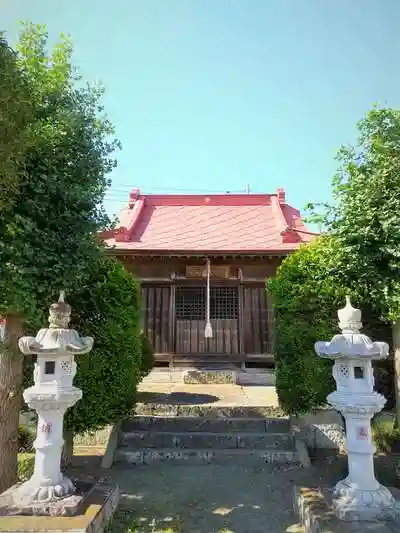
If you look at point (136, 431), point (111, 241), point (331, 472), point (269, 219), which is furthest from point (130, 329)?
point (269, 219)

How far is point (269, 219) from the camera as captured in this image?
1498cm

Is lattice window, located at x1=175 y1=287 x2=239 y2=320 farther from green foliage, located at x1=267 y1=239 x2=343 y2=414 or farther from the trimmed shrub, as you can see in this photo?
the trimmed shrub

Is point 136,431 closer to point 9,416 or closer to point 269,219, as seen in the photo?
point 9,416

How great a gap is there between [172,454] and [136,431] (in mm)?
883

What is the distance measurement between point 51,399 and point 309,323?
4.39m

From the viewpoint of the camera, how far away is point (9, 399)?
480 centimetres

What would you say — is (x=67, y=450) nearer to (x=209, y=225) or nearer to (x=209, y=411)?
(x=209, y=411)

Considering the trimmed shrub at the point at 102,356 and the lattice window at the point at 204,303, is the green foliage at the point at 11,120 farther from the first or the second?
the lattice window at the point at 204,303

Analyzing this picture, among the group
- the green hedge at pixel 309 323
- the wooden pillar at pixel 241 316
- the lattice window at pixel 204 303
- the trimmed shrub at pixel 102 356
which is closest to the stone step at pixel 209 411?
the green hedge at pixel 309 323

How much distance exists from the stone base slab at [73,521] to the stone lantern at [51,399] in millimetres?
200

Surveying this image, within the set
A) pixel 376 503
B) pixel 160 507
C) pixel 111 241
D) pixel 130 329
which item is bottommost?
pixel 160 507

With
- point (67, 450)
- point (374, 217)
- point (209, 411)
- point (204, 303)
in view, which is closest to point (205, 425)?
point (209, 411)

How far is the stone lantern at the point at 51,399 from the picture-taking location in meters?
3.98

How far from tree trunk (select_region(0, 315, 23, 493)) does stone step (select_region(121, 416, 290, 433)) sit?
7.58ft
